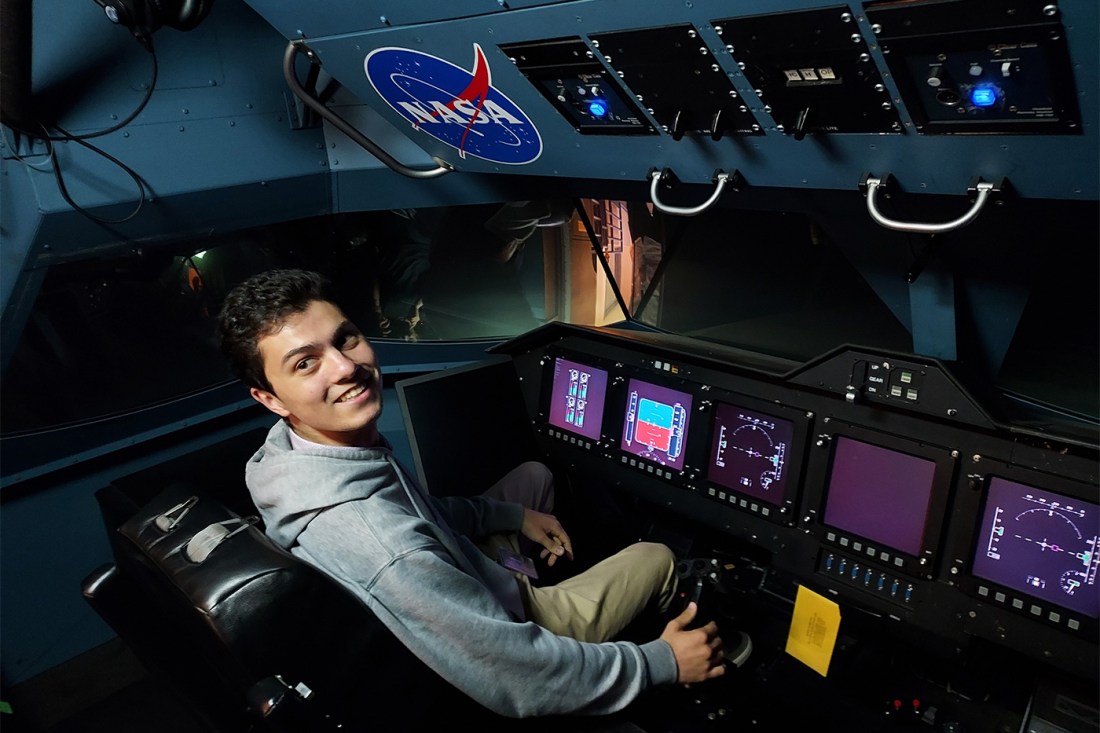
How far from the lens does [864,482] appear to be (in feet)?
5.65

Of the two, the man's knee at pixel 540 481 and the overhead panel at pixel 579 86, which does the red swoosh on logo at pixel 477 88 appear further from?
the man's knee at pixel 540 481

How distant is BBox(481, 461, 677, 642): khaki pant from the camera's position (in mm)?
1509

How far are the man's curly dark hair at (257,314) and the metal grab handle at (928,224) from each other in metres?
1.06

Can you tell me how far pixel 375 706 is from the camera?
118cm

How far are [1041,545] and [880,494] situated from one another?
31cm

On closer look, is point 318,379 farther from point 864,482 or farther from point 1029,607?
point 1029,607

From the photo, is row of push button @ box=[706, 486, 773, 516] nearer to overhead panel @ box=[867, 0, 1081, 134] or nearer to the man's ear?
overhead panel @ box=[867, 0, 1081, 134]

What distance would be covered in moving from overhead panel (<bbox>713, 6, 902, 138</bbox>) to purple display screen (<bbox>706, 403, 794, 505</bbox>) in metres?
0.72

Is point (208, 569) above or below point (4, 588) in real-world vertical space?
above

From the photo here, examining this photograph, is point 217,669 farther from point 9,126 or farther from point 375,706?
point 9,126

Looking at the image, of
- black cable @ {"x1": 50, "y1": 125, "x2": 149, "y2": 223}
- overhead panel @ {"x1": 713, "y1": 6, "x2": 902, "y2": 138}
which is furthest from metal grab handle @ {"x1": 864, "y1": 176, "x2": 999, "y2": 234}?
black cable @ {"x1": 50, "y1": 125, "x2": 149, "y2": 223}

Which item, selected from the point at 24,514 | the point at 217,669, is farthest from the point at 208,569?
the point at 24,514

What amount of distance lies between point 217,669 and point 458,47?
1.33m

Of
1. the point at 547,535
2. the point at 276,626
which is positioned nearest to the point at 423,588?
the point at 276,626
